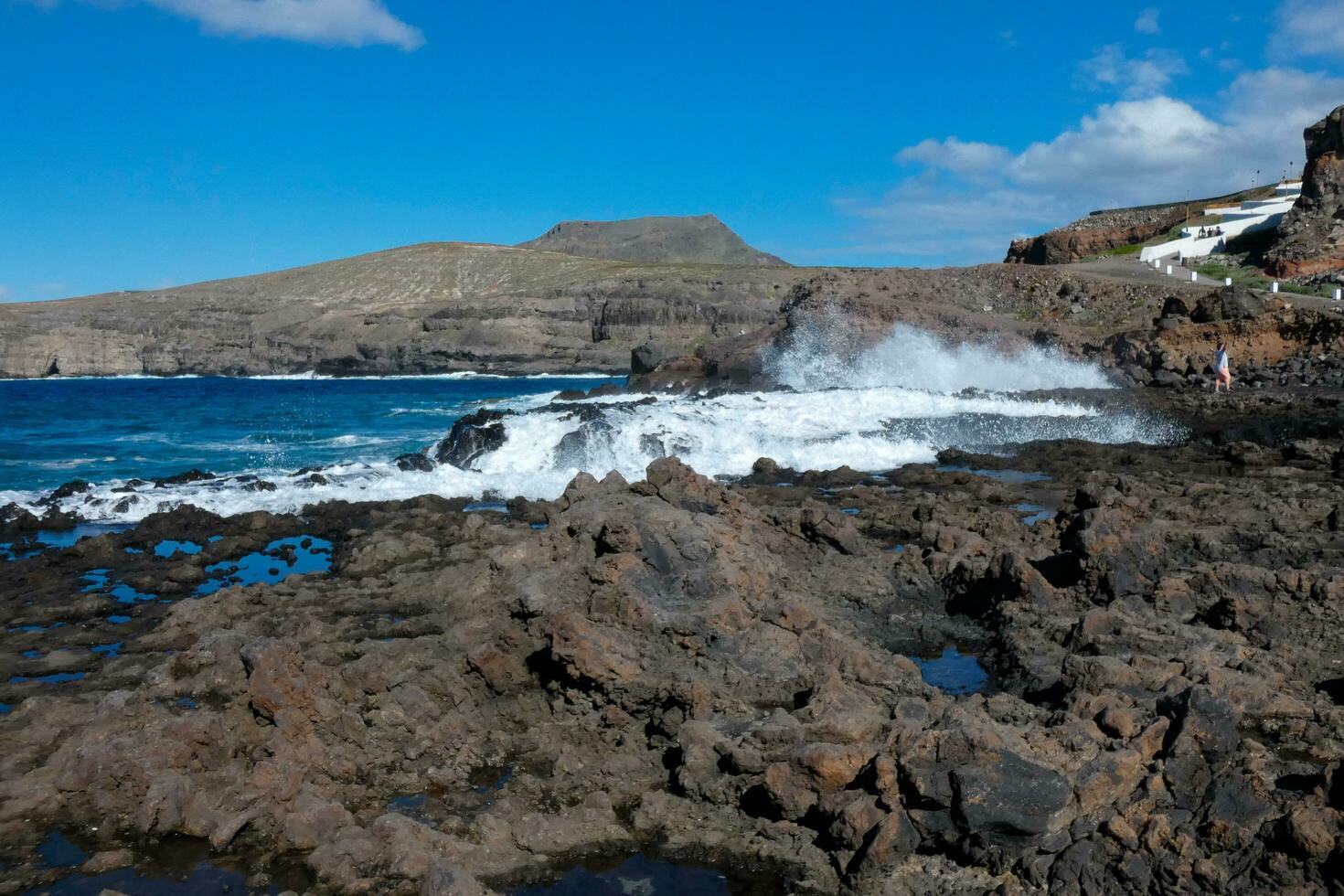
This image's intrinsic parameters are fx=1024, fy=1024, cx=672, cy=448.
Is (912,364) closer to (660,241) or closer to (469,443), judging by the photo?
(469,443)

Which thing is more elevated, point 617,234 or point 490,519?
point 617,234

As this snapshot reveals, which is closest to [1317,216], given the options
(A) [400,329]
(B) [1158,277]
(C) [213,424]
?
(B) [1158,277]

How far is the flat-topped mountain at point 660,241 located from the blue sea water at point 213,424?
4085 inches

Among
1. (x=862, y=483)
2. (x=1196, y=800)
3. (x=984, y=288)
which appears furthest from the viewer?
(x=984, y=288)

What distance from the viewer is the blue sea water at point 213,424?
26.8 meters

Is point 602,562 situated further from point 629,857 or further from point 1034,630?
point 1034,630

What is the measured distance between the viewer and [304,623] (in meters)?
9.20

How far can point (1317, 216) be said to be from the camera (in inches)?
1721

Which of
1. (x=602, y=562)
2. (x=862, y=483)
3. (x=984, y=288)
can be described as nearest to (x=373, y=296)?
(x=984, y=288)

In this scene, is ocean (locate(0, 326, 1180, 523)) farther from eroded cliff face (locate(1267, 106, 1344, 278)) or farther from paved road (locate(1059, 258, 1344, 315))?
eroded cliff face (locate(1267, 106, 1344, 278))

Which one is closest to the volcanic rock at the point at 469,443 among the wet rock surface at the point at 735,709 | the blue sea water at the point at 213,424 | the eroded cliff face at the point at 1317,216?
the blue sea water at the point at 213,424

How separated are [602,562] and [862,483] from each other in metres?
10.2

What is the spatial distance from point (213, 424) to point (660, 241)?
466ft

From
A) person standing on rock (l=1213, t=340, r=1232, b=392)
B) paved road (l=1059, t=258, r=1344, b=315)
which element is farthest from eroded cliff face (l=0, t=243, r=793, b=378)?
person standing on rock (l=1213, t=340, r=1232, b=392)
